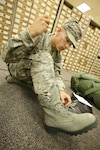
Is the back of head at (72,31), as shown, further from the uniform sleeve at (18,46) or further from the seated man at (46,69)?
the uniform sleeve at (18,46)

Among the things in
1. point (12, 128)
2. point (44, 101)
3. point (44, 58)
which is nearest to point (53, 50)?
point (44, 58)

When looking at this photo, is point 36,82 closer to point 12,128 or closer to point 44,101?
point 44,101

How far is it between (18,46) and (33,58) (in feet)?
0.32

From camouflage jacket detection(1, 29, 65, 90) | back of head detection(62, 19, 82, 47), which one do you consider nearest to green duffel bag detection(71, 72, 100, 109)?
camouflage jacket detection(1, 29, 65, 90)

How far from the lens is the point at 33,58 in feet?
2.25

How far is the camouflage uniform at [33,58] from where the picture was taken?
2.01 ft

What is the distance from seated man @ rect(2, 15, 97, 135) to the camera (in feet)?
1.85

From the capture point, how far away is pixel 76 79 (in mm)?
1418

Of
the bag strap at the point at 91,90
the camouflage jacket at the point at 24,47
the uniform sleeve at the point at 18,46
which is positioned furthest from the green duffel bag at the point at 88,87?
the uniform sleeve at the point at 18,46

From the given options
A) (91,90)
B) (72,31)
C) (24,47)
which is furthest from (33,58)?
(91,90)

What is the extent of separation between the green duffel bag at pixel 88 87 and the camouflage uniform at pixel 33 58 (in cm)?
50

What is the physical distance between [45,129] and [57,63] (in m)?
0.47

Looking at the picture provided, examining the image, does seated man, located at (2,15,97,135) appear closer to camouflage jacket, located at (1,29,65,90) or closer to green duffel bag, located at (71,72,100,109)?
camouflage jacket, located at (1,29,65,90)

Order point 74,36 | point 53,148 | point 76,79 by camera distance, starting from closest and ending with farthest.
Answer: point 53,148 → point 74,36 → point 76,79
